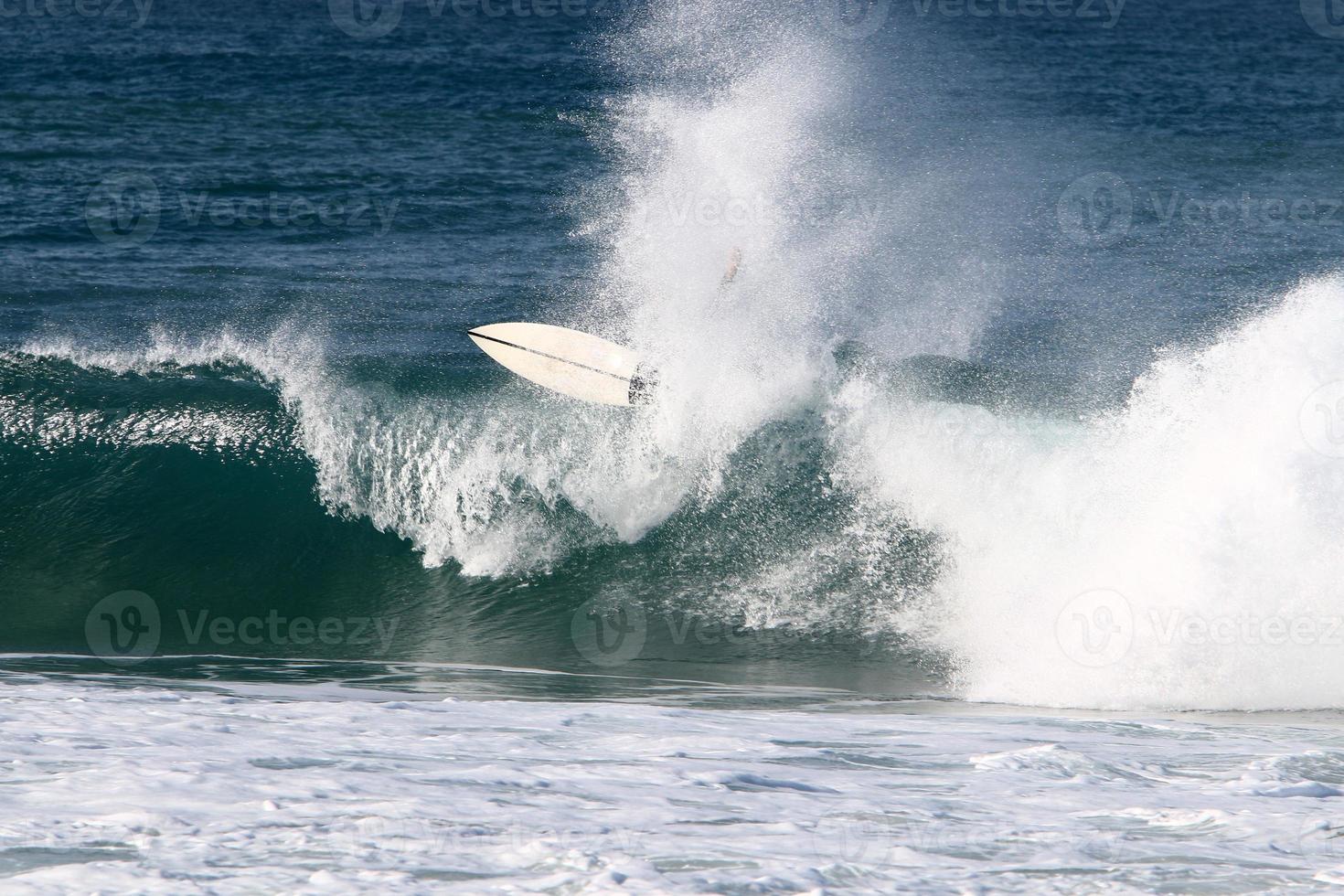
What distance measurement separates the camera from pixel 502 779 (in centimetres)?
631

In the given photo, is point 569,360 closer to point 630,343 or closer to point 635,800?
point 630,343

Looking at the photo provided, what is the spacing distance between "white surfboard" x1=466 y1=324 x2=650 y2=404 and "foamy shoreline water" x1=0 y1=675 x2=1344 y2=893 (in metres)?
4.53

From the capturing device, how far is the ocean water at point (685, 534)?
5785 mm

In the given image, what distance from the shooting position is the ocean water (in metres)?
5.79

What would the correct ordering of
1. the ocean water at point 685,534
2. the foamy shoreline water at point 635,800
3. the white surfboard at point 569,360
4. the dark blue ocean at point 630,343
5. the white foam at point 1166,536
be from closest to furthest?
the foamy shoreline water at point 635,800 → the ocean water at point 685,534 → the white foam at point 1166,536 → the dark blue ocean at point 630,343 → the white surfboard at point 569,360

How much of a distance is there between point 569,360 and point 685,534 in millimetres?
2230

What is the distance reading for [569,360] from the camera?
12.0 meters

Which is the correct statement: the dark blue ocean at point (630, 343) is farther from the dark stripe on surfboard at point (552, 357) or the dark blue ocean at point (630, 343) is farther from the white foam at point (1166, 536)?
the dark stripe on surfboard at point (552, 357)

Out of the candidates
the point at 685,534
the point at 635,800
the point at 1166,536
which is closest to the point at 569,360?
the point at 685,534

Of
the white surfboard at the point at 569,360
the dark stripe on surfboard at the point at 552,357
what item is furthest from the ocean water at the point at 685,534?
the dark stripe on surfboard at the point at 552,357

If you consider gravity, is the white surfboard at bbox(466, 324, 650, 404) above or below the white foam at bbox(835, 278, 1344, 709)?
above

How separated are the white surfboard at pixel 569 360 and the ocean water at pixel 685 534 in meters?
0.22

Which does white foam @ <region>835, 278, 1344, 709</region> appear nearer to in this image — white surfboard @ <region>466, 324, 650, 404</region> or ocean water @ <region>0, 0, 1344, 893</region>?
ocean water @ <region>0, 0, 1344, 893</region>

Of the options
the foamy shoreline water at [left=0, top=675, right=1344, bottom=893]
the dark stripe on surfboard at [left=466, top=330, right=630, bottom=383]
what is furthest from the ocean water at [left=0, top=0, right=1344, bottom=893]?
the dark stripe on surfboard at [left=466, top=330, right=630, bottom=383]
